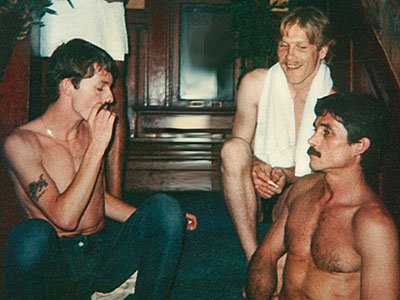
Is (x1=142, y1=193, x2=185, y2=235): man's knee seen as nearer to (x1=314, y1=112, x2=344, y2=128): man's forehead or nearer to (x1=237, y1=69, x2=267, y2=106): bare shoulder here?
(x1=314, y1=112, x2=344, y2=128): man's forehead

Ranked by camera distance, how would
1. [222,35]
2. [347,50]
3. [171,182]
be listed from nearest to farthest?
[347,50]
[171,182]
[222,35]

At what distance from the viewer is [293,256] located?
1915 millimetres

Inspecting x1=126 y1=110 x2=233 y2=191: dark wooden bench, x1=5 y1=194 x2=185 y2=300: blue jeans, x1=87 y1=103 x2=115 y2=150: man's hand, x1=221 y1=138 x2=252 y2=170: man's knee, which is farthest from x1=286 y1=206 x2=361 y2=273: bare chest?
x1=126 y1=110 x2=233 y2=191: dark wooden bench

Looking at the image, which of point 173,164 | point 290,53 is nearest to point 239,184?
point 290,53

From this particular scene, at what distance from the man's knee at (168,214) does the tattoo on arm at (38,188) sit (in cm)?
35

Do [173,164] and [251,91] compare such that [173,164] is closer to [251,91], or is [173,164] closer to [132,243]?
[251,91]

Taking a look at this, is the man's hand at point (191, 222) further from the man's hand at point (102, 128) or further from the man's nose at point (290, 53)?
the man's nose at point (290, 53)

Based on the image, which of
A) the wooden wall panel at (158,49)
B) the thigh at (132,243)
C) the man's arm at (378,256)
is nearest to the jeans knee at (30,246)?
the thigh at (132,243)

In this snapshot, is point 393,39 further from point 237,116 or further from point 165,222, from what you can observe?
point 165,222

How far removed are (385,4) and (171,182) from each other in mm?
1588

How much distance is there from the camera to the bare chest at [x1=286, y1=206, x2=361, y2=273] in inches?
68.9

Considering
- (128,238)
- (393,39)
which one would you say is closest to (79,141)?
(128,238)

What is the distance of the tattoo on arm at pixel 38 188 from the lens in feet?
5.72

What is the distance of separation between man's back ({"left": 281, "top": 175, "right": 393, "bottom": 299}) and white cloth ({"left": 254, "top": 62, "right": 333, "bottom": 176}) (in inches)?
10.6
